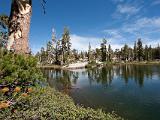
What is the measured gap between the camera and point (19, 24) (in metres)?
5.46

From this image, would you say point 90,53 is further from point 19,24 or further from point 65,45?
point 19,24

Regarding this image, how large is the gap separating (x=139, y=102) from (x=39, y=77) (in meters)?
21.2

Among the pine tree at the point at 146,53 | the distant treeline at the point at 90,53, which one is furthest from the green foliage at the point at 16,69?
the pine tree at the point at 146,53

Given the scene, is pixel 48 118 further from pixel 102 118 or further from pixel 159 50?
pixel 159 50

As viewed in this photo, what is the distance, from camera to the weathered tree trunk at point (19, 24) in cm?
541

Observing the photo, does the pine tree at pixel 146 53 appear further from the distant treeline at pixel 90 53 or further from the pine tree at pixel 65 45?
the pine tree at pixel 65 45

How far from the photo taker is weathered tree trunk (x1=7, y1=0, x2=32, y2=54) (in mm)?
5414

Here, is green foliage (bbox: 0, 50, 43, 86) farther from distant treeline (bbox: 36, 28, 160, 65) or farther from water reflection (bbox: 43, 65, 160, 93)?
distant treeline (bbox: 36, 28, 160, 65)

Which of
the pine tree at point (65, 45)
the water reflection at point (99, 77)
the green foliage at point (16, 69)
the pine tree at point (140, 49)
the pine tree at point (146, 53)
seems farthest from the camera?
the pine tree at point (146, 53)

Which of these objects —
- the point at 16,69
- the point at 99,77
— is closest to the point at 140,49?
the point at 99,77

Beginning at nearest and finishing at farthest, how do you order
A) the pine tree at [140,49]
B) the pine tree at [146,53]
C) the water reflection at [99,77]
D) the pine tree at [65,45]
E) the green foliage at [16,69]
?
the green foliage at [16,69] → the water reflection at [99,77] → the pine tree at [65,45] → the pine tree at [140,49] → the pine tree at [146,53]

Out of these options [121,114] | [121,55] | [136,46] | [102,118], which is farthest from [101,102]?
[121,55]

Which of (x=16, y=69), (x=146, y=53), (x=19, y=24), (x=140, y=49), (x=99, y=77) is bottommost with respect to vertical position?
(x=99, y=77)

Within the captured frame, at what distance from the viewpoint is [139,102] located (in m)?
26.7
